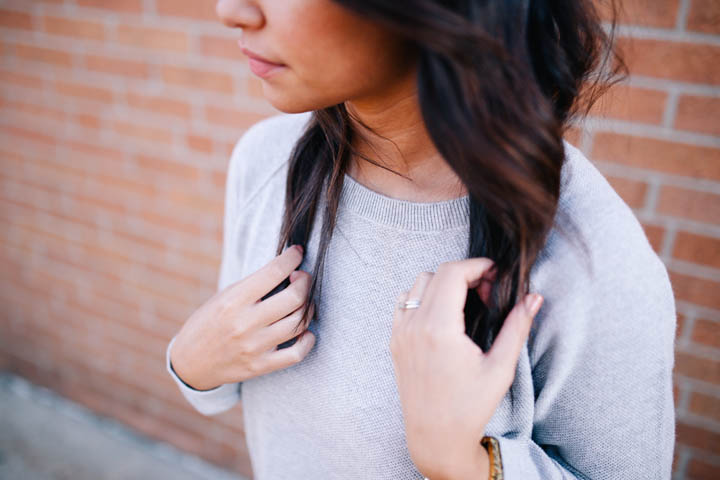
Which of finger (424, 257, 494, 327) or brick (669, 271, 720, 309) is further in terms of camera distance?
brick (669, 271, 720, 309)

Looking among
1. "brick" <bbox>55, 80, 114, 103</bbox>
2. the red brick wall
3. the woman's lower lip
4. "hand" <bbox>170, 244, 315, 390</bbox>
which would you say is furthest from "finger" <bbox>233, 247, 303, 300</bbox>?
"brick" <bbox>55, 80, 114, 103</bbox>

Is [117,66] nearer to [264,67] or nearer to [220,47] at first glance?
[220,47]

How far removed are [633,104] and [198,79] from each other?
144 cm

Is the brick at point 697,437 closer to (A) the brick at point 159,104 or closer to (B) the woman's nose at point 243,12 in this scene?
(B) the woman's nose at point 243,12

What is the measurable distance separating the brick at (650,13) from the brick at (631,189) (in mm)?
368

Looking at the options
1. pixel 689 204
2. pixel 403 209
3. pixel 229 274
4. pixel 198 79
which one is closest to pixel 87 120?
pixel 198 79

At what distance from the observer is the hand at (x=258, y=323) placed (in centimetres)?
92

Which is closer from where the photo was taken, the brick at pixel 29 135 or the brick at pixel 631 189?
the brick at pixel 631 189

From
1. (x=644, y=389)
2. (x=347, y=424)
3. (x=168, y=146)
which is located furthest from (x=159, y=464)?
(x=644, y=389)

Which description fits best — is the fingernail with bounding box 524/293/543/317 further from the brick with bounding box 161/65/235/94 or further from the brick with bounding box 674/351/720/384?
the brick with bounding box 161/65/235/94

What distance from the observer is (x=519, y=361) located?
0.81 metres

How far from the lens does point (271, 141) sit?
1152mm

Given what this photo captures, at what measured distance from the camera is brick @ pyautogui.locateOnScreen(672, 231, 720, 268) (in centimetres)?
127

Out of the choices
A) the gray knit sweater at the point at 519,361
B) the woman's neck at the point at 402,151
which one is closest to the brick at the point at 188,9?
the gray knit sweater at the point at 519,361
